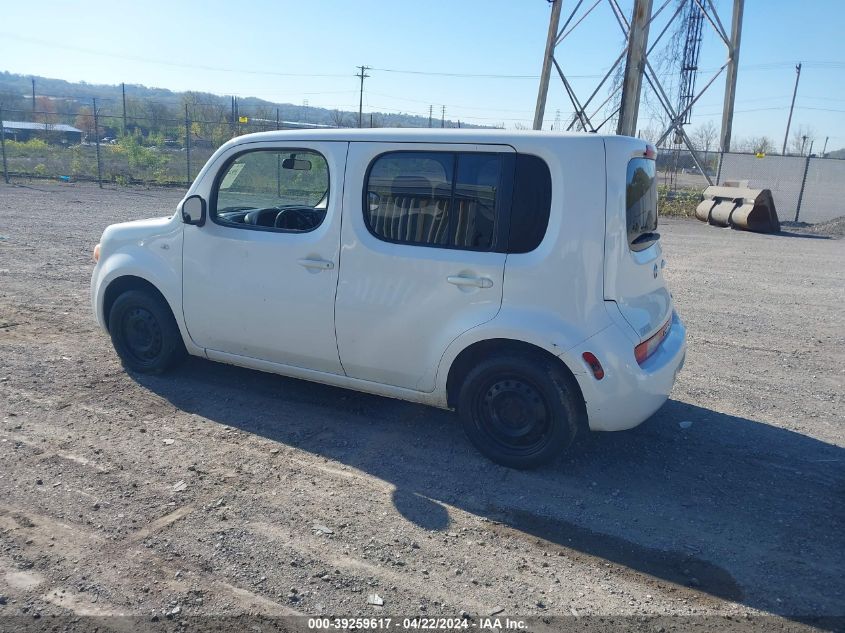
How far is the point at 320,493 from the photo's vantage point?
4008 mm

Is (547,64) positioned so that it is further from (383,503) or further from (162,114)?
(162,114)

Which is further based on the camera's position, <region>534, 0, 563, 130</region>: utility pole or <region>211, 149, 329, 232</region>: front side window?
<region>534, 0, 563, 130</region>: utility pole

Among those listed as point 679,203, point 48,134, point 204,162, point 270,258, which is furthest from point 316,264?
point 48,134

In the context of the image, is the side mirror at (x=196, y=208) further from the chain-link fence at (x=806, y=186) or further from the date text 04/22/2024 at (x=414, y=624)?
the chain-link fence at (x=806, y=186)

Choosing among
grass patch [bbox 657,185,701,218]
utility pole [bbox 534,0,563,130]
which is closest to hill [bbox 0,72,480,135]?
utility pole [bbox 534,0,563,130]

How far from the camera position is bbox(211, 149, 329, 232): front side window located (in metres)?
5.05

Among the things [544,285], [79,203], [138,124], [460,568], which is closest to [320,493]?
[460,568]

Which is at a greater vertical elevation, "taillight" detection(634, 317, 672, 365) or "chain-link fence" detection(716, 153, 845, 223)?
"chain-link fence" detection(716, 153, 845, 223)

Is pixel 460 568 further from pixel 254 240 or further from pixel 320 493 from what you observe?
pixel 254 240

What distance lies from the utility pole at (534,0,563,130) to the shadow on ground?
17676 millimetres

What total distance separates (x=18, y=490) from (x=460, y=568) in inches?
103

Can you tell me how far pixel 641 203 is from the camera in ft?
14.3

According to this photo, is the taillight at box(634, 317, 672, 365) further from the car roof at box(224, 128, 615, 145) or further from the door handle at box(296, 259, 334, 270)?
the door handle at box(296, 259, 334, 270)

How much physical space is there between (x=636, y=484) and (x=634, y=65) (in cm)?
1594
